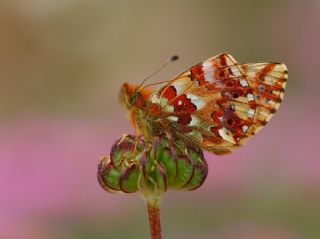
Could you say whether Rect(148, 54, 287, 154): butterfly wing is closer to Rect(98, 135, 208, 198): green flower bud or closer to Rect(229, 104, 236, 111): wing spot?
Rect(229, 104, 236, 111): wing spot

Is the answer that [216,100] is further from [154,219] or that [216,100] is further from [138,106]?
[154,219]

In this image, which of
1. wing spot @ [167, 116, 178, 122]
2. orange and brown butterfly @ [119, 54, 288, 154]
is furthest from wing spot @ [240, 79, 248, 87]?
wing spot @ [167, 116, 178, 122]

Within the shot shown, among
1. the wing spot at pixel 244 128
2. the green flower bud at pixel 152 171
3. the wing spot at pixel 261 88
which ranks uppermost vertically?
the wing spot at pixel 261 88

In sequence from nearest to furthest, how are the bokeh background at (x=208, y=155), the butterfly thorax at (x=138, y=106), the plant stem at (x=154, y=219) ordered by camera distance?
the plant stem at (x=154, y=219) < the butterfly thorax at (x=138, y=106) < the bokeh background at (x=208, y=155)

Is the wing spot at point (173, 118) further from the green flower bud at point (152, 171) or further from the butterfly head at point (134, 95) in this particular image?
the green flower bud at point (152, 171)

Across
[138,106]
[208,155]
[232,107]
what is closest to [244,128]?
[232,107]

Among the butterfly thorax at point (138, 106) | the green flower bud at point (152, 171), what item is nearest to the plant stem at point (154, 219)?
the green flower bud at point (152, 171)
